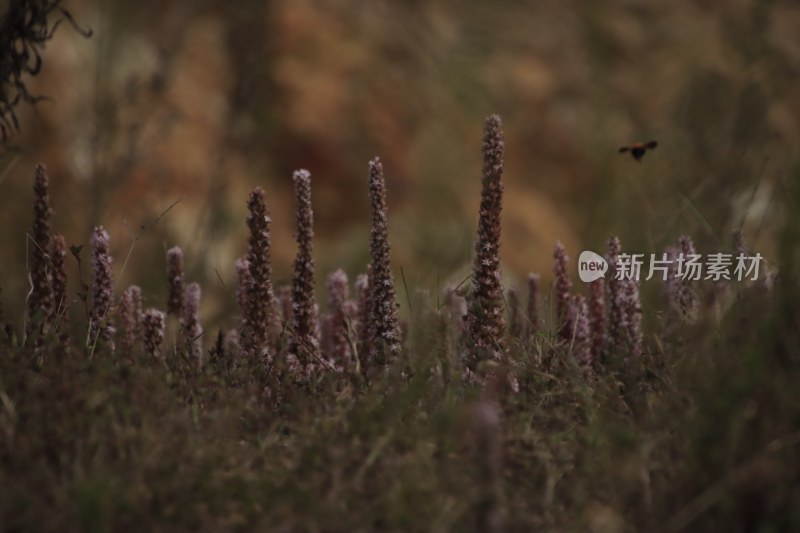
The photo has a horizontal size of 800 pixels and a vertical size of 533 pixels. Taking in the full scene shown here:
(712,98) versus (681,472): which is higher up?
(712,98)

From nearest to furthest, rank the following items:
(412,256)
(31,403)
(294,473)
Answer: (294,473)
(31,403)
(412,256)

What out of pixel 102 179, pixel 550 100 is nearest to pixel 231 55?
pixel 102 179

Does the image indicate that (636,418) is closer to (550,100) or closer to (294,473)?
(294,473)

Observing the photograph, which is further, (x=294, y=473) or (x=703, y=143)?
(x=703, y=143)

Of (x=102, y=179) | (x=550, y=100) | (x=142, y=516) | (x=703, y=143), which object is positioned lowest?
(x=142, y=516)

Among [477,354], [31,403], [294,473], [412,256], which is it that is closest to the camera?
[294,473]

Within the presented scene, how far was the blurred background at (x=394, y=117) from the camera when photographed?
19.8 feet

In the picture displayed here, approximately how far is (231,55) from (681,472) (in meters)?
5.01

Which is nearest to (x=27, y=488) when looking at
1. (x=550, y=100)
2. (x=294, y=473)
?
(x=294, y=473)

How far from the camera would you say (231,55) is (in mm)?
6691

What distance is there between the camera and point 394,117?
29.0ft

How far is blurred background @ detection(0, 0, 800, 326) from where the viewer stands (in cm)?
604

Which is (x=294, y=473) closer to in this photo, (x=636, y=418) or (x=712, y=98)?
(x=636, y=418)

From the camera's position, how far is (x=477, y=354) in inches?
111
